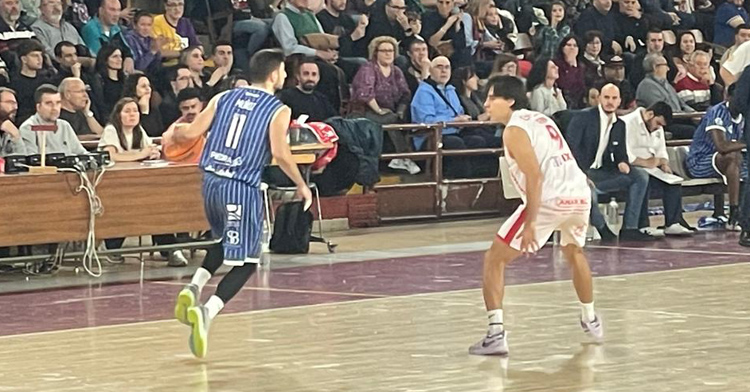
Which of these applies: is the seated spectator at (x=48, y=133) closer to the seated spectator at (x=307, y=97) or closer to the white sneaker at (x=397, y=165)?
the seated spectator at (x=307, y=97)

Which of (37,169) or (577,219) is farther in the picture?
(37,169)

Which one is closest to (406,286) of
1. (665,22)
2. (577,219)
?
(577,219)

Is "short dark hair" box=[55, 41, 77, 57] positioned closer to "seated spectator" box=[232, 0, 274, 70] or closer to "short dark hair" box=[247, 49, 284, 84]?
"seated spectator" box=[232, 0, 274, 70]

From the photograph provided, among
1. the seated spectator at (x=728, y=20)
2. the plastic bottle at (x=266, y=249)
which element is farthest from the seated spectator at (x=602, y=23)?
the plastic bottle at (x=266, y=249)

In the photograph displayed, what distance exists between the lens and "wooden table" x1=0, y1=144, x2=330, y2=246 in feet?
40.0

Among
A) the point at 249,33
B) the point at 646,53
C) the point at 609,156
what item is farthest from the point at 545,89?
the point at 249,33

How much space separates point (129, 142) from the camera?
1359 centimetres

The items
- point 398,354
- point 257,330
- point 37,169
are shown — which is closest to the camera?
point 398,354

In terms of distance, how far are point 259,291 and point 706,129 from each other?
586 centimetres

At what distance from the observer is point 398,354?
8.45 meters

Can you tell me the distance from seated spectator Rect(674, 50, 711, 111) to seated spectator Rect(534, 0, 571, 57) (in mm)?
1518

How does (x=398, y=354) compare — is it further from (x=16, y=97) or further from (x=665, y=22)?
(x=665, y=22)

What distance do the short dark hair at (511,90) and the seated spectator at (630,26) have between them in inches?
477

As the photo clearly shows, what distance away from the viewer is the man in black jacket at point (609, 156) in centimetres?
1477
